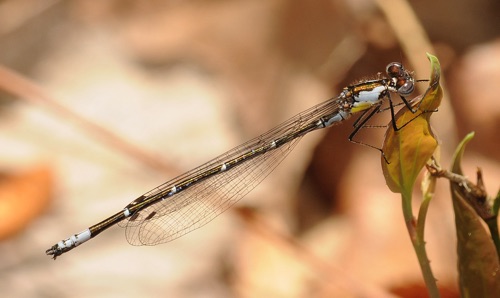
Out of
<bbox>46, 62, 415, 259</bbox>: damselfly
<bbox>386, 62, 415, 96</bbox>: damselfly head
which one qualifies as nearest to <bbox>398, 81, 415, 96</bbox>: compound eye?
<bbox>386, 62, 415, 96</bbox>: damselfly head

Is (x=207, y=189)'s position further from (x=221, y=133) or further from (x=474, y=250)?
(x=474, y=250)

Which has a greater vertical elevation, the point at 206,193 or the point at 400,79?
the point at 206,193

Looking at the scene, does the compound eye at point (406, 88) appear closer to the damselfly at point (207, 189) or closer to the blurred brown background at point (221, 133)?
the damselfly at point (207, 189)

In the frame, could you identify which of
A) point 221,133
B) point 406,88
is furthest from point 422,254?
point 221,133

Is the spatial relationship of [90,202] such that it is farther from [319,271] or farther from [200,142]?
[319,271]

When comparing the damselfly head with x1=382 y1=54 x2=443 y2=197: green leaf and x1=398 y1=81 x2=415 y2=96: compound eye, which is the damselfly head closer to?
x1=398 y1=81 x2=415 y2=96: compound eye

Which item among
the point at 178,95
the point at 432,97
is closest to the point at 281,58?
the point at 178,95
